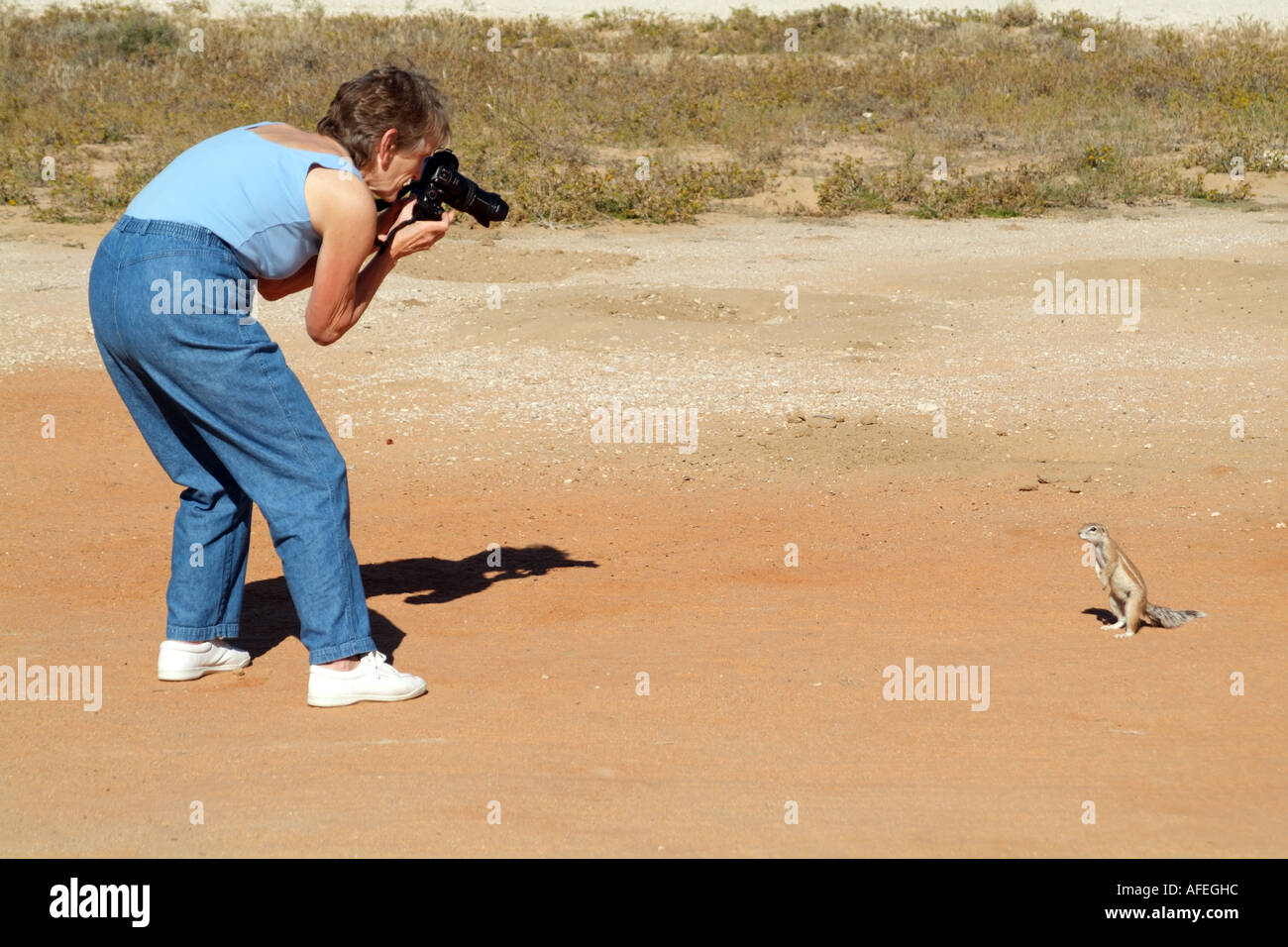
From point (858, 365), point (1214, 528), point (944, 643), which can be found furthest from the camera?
point (858, 365)

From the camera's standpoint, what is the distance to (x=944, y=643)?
475 cm

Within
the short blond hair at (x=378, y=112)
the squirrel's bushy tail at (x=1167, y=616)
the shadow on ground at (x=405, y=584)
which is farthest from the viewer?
the squirrel's bushy tail at (x=1167, y=616)

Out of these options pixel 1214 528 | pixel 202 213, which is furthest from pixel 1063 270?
pixel 202 213

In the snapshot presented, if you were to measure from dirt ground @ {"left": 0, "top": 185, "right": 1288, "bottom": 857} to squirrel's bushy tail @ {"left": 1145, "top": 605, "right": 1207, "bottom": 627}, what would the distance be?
5cm

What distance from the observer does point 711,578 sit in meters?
5.74

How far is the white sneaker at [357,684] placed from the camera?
4.09 metres

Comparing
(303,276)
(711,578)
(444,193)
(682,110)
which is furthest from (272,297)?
(682,110)

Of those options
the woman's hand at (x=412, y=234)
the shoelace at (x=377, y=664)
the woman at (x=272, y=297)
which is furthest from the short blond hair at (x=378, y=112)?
the shoelace at (x=377, y=664)

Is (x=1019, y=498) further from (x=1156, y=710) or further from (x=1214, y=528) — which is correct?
(x=1156, y=710)

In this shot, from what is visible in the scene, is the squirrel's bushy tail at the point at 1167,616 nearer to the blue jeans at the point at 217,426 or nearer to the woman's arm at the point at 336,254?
the blue jeans at the point at 217,426

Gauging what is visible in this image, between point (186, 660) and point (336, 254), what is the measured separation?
147 cm

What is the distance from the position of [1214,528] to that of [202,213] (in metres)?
4.79

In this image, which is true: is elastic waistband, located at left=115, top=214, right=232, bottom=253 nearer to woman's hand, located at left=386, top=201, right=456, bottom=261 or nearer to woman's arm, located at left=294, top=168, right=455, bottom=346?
woman's arm, located at left=294, top=168, right=455, bottom=346

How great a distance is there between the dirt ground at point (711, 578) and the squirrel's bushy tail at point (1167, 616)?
0.17 ft
